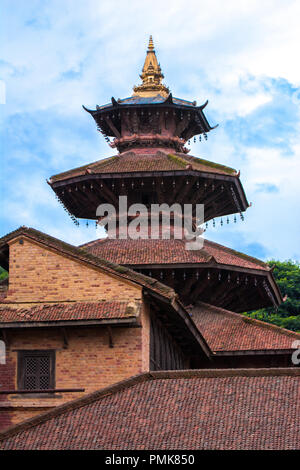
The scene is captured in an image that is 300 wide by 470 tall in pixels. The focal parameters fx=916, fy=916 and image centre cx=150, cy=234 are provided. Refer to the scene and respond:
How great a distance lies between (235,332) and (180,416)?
40.5ft

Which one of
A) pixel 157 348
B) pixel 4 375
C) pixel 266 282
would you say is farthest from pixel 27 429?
pixel 266 282

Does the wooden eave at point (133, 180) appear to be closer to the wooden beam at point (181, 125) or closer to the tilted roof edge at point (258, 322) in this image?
the wooden beam at point (181, 125)

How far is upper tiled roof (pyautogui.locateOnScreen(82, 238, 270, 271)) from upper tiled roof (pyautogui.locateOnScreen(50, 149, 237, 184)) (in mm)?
2816

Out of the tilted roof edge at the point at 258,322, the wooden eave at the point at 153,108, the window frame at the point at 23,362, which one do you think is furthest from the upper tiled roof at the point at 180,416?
the wooden eave at the point at 153,108

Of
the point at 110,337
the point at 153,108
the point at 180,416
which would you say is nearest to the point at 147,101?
the point at 153,108

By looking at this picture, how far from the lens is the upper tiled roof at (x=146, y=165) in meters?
35.1

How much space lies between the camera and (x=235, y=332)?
1220 inches

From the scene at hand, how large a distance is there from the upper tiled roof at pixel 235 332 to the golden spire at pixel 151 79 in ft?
37.3

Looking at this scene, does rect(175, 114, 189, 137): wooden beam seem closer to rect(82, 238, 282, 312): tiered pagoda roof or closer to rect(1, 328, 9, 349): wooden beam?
rect(82, 238, 282, 312): tiered pagoda roof
